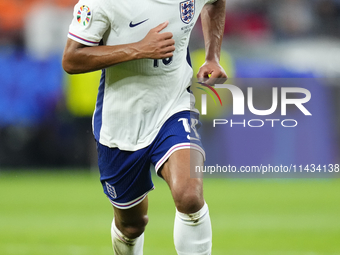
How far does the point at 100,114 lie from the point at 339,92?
5.96 meters

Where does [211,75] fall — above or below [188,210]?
above

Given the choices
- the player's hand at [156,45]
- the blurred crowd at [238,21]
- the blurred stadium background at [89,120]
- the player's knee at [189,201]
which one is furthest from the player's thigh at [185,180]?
the blurred crowd at [238,21]

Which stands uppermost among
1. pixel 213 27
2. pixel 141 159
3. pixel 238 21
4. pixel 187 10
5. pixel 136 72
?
pixel 238 21

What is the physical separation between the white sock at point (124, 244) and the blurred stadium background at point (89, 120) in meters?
2.08

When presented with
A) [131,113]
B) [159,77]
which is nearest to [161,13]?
[159,77]

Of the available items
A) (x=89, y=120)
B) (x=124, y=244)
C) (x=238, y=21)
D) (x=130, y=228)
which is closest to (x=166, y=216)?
(x=124, y=244)

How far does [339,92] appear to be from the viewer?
27.7 feet

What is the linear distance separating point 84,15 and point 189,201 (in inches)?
44.6

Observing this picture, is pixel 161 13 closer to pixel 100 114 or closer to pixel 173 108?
pixel 173 108

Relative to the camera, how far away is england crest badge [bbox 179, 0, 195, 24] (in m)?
3.07

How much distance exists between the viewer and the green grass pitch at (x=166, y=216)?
16.3ft

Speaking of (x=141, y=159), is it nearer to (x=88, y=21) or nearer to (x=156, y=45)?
(x=156, y=45)

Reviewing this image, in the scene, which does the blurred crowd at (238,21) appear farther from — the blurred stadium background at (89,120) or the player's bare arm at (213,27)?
the player's bare arm at (213,27)

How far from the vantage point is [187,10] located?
10.2 ft
